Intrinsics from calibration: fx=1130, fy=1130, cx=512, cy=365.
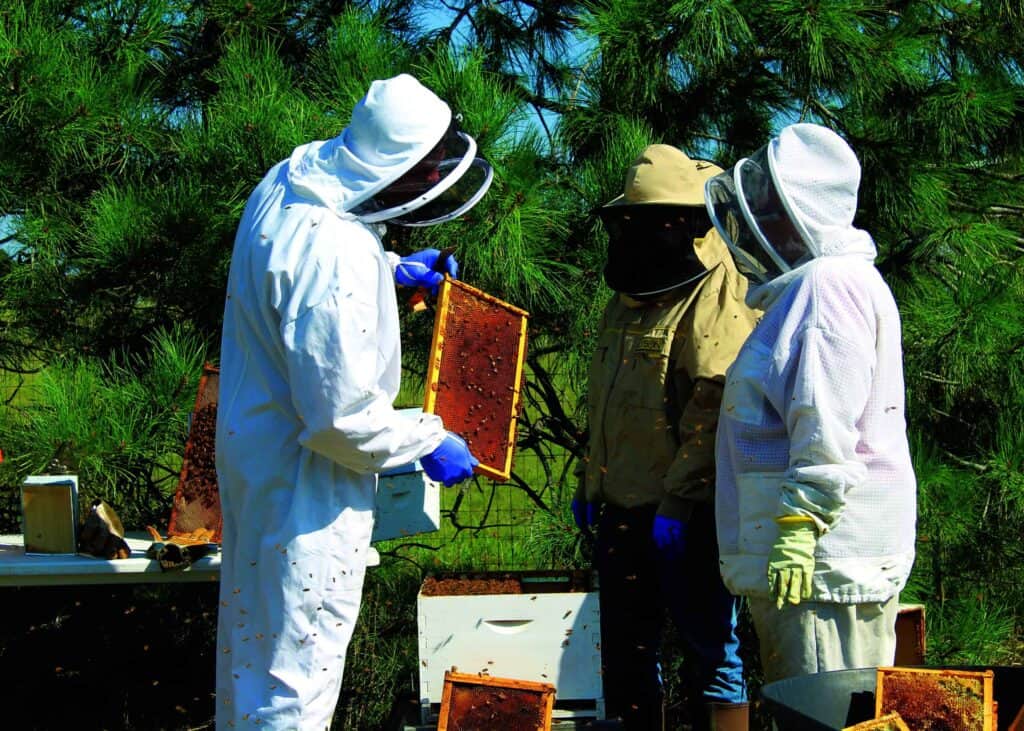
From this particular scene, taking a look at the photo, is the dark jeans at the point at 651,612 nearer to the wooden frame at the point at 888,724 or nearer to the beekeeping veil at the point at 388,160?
the wooden frame at the point at 888,724

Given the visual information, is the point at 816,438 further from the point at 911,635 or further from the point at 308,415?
the point at 911,635

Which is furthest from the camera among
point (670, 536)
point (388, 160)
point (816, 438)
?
point (670, 536)

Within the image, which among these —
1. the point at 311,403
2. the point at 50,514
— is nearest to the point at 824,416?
the point at 311,403

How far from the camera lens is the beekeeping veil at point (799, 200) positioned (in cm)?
256

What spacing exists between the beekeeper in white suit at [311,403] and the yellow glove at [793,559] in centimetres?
89

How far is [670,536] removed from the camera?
3027 mm

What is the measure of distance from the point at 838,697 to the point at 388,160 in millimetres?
1563

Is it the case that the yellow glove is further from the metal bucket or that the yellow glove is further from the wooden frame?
the wooden frame

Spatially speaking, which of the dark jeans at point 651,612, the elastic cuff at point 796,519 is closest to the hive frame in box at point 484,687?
the dark jeans at point 651,612

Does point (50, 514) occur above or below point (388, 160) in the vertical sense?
below

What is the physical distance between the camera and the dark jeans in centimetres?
312

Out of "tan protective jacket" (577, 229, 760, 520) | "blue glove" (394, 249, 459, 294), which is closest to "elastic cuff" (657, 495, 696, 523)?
"tan protective jacket" (577, 229, 760, 520)

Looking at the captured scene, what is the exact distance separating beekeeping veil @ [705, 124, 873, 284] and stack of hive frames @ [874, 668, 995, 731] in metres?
0.93

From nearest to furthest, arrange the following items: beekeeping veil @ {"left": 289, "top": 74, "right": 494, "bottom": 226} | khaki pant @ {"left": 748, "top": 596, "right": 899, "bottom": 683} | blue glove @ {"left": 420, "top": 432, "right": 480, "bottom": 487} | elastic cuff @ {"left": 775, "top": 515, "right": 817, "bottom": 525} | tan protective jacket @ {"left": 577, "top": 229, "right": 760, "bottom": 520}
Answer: elastic cuff @ {"left": 775, "top": 515, "right": 817, "bottom": 525} → khaki pant @ {"left": 748, "top": 596, "right": 899, "bottom": 683} → beekeeping veil @ {"left": 289, "top": 74, "right": 494, "bottom": 226} → blue glove @ {"left": 420, "top": 432, "right": 480, "bottom": 487} → tan protective jacket @ {"left": 577, "top": 229, "right": 760, "bottom": 520}
